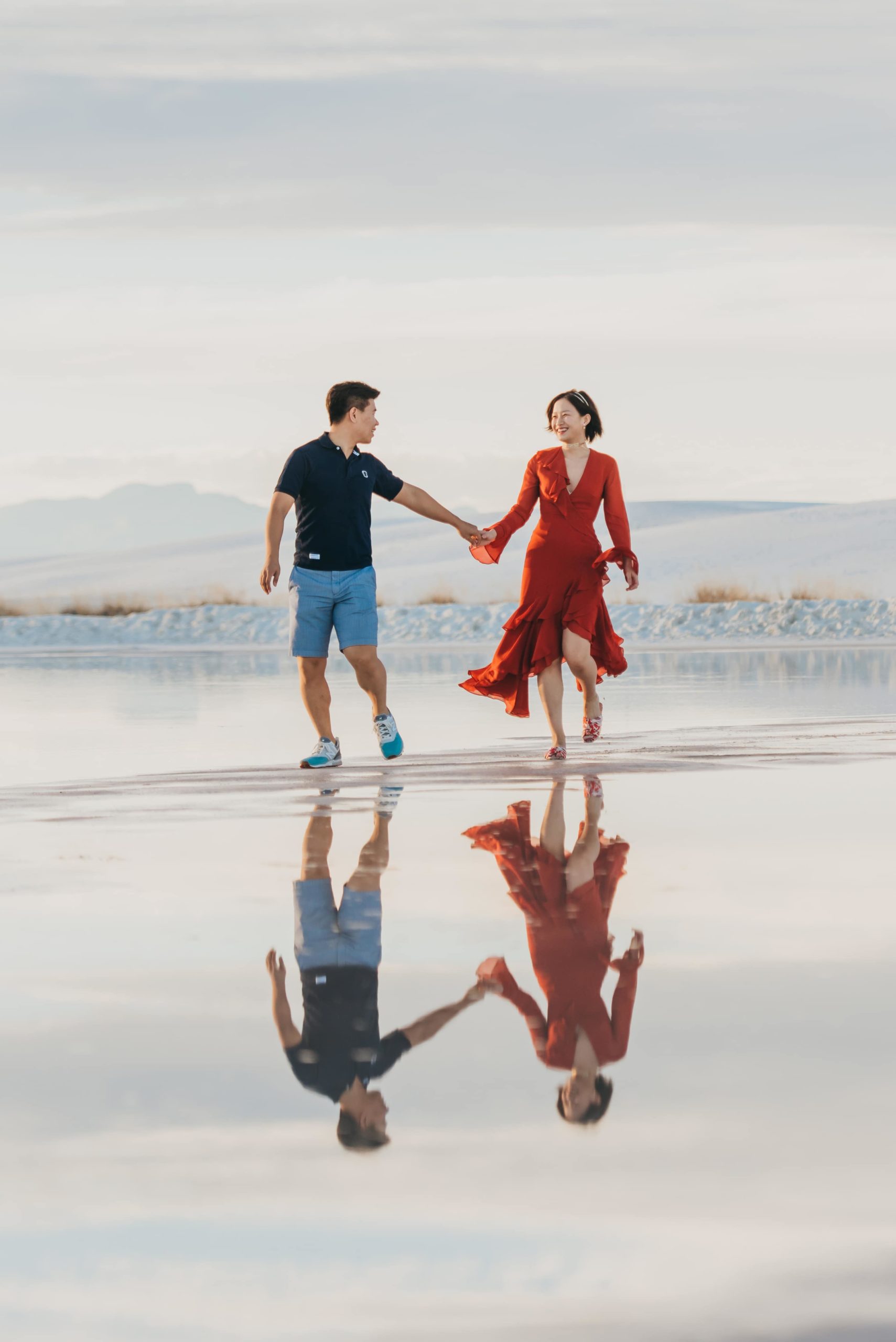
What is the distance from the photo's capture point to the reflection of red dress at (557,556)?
9383 millimetres

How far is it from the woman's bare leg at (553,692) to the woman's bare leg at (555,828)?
1626 mm

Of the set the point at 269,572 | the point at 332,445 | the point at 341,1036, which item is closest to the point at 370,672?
the point at 269,572

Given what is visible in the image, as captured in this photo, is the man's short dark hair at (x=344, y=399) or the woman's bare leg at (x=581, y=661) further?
the woman's bare leg at (x=581, y=661)

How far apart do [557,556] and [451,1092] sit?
664 cm

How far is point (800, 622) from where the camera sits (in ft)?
87.1

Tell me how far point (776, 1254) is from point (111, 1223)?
0.89 metres

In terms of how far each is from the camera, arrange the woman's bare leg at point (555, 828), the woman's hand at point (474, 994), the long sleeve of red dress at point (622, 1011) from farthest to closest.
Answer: the woman's bare leg at point (555, 828) → the woman's hand at point (474, 994) → the long sleeve of red dress at point (622, 1011)

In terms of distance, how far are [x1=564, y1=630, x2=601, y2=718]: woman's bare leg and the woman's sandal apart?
0.10 m

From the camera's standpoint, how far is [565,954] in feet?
13.2

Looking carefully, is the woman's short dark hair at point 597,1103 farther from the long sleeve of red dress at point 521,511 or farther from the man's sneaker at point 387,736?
the long sleeve of red dress at point 521,511

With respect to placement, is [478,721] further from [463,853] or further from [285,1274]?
[285,1274]

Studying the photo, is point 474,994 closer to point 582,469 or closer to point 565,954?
point 565,954

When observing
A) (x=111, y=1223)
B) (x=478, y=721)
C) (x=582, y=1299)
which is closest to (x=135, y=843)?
(x=111, y=1223)

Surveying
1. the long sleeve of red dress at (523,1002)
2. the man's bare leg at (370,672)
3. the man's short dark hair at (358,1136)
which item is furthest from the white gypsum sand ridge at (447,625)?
the man's short dark hair at (358,1136)
